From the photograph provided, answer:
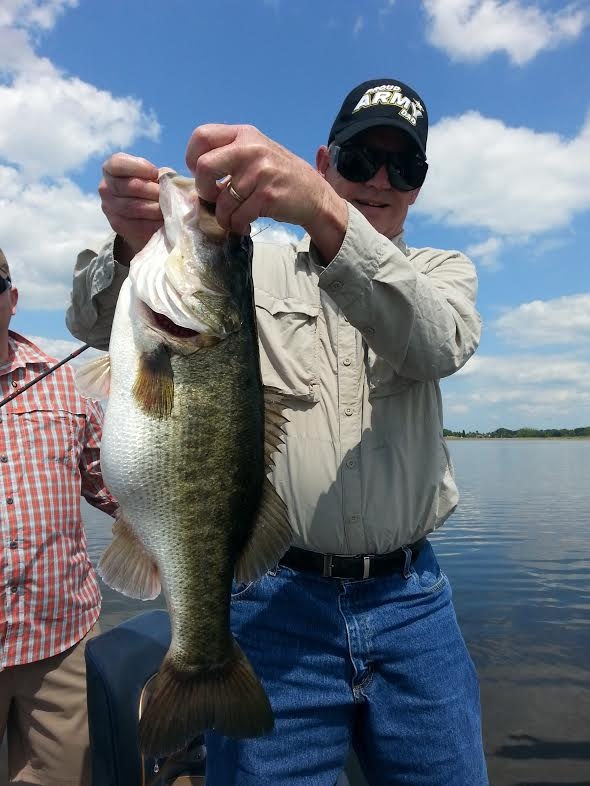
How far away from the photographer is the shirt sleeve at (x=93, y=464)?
433cm

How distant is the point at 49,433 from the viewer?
13.3 feet

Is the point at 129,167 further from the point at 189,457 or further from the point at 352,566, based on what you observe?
the point at 352,566

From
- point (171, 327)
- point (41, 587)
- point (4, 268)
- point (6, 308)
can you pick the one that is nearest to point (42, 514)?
point (41, 587)

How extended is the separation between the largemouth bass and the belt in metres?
0.40

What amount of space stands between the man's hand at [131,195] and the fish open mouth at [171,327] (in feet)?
1.06

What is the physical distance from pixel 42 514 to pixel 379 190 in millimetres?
2910

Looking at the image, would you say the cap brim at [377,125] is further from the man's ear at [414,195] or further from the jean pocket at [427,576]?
the jean pocket at [427,576]

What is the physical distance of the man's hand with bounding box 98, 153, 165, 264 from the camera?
1.90m

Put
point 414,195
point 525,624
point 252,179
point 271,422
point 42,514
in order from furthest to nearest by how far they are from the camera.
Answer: point 525,624 → point 42,514 → point 414,195 → point 271,422 → point 252,179

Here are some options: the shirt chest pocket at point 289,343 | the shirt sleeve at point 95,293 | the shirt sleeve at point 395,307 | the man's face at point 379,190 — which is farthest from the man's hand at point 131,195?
the man's face at point 379,190

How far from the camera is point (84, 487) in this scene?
4480mm

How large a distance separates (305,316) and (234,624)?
1366mm

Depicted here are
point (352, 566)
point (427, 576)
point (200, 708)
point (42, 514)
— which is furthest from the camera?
point (42, 514)

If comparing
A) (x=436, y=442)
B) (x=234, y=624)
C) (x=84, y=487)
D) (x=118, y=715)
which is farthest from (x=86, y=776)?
(x=436, y=442)
